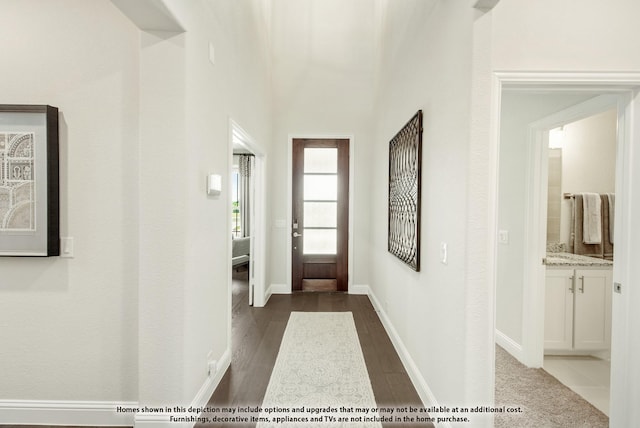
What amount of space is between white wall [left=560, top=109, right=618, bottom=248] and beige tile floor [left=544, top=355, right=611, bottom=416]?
3.91 ft

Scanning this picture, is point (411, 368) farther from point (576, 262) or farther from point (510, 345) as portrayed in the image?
point (576, 262)

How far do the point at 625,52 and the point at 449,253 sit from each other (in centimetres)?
143

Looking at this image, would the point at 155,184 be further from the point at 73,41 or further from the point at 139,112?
the point at 73,41

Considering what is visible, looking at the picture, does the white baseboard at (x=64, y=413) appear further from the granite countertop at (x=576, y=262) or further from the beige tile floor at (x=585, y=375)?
the granite countertop at (x=576, y=262)

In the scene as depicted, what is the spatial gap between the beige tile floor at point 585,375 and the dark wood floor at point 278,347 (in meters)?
1.31

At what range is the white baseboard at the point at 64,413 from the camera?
6.28 feet

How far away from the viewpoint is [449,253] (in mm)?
1797

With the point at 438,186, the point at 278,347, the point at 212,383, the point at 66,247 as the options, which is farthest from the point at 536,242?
the point at 66,247

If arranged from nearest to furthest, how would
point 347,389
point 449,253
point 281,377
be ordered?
point 449,253
point 347,389
point 281,377

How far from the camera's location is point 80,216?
191 centimetres

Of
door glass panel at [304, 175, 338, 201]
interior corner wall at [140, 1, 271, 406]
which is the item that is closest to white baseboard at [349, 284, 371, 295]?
door glass panel at [304, 175, 338, 201]

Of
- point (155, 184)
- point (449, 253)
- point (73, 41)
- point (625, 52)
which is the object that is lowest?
point (449, 253)

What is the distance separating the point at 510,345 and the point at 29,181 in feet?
13.1

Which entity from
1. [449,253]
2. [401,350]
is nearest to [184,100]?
[449,253]
